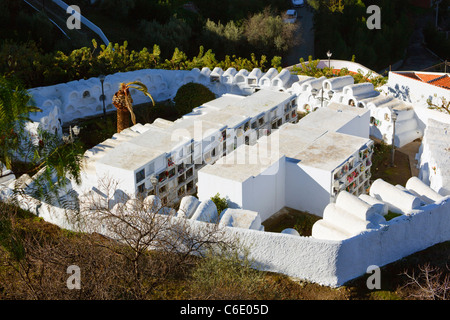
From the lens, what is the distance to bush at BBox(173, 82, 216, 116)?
112ft

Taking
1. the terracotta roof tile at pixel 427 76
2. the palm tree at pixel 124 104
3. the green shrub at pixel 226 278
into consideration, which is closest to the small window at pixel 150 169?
the green shrub at pixel 226 278

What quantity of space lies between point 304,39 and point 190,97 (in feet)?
101

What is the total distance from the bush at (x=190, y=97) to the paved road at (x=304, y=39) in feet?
77.3

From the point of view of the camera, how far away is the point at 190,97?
3431cm

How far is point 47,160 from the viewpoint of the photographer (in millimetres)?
23766

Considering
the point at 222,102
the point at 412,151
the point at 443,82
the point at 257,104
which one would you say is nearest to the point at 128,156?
the point at 222,102

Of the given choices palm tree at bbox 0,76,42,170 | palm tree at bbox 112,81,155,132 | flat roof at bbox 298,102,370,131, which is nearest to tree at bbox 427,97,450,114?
flat roof at bbox 298,102,370,131

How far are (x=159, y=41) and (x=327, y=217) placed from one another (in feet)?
116

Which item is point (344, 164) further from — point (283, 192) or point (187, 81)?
point (187, 81)

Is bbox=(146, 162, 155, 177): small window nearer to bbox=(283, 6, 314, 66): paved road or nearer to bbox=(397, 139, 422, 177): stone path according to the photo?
bbox=(397, 139, 422, 177): stone path

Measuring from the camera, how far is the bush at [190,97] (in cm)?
3425

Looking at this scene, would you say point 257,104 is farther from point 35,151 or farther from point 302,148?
point 35,151

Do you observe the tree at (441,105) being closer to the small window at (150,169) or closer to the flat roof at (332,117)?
the flat roof at (332,117)

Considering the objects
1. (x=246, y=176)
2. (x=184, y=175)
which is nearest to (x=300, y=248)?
(x=246, y=176)
